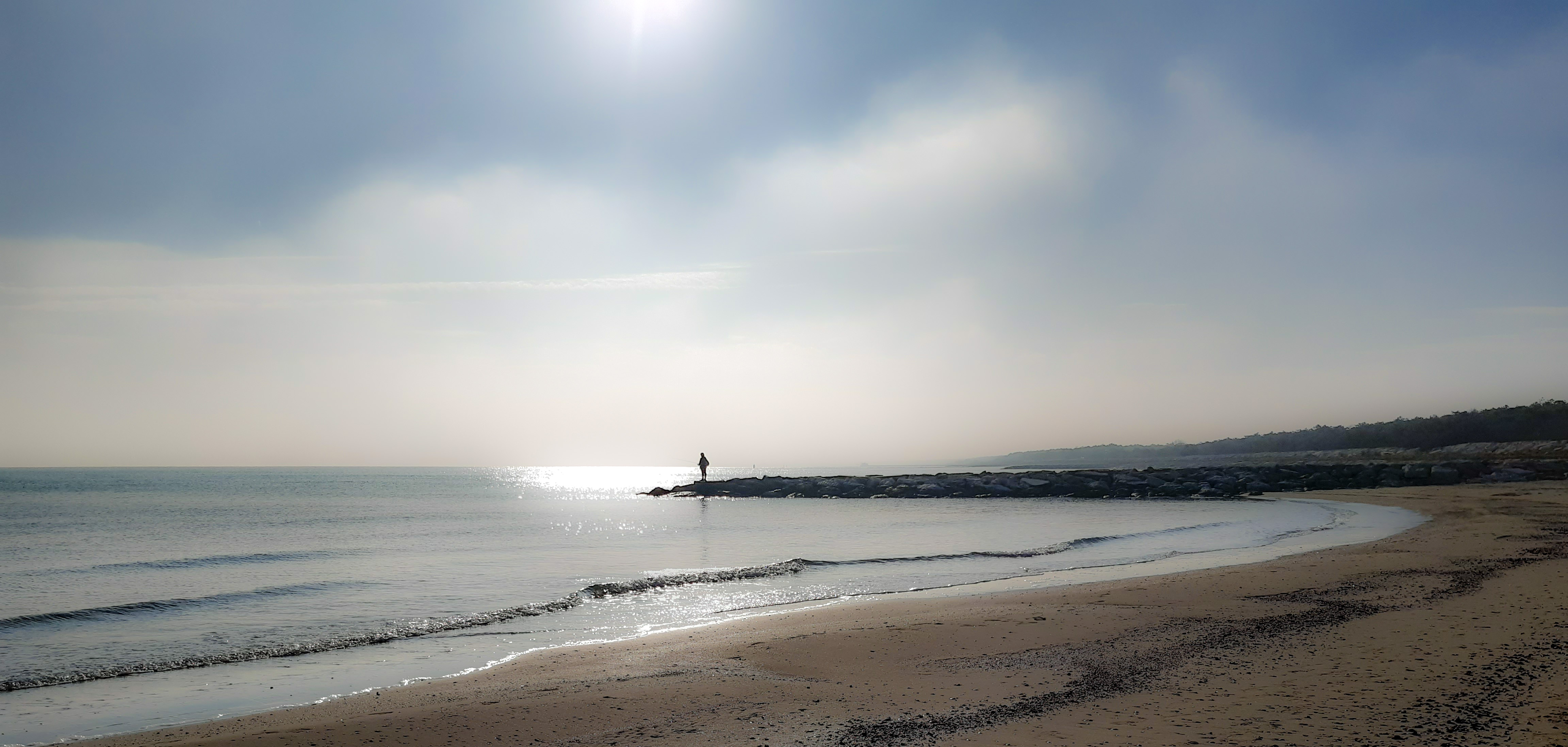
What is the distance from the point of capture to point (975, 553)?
21688mm

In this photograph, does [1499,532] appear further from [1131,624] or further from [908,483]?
[908,483]

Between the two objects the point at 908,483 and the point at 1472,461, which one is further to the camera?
the point at 908,483

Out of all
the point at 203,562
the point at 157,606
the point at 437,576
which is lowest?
the point at 437,576

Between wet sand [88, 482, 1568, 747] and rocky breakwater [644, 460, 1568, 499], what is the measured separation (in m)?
40.9

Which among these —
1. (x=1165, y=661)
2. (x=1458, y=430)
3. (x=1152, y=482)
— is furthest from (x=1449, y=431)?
(x=1165, y=661)

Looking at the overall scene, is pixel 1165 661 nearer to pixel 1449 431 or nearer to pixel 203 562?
pixel 203 562

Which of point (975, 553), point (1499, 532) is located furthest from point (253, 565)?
point (1499, 532)

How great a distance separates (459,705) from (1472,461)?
63.3 meters

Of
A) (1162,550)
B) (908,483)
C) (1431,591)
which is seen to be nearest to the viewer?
(1431,591)

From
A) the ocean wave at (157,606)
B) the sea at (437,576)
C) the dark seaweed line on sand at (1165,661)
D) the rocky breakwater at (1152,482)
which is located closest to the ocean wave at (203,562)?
the sea at (437,576)

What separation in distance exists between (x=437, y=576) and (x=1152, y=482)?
4812 centimetres

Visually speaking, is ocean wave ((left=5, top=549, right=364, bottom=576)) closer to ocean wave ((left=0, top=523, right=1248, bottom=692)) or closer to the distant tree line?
ocean wave ((left=0, top=523, right=1248, bottom=692))

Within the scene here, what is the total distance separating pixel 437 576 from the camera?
18.4m

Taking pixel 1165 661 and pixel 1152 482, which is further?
pixel 1152 482
